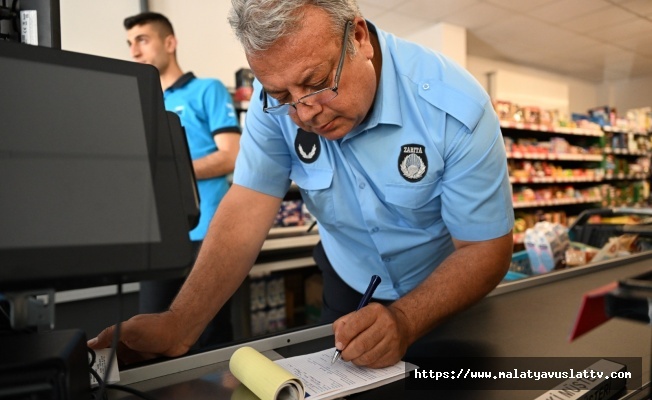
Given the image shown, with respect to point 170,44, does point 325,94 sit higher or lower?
lower

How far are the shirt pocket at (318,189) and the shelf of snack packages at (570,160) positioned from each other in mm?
4144

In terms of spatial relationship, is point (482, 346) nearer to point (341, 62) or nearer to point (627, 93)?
point (341, 62)

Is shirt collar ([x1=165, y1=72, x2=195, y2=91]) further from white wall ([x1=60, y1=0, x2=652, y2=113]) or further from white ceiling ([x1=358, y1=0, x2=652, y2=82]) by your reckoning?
white ceiling ([x1=358, y1=0, x2=652, y2=82])

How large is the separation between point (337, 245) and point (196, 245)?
0.89 m

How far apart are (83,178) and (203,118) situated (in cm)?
178

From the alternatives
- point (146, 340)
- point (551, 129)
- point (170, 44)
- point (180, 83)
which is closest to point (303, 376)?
point (146, 340)

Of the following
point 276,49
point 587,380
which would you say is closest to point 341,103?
point 276,49

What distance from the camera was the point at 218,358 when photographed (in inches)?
33.3

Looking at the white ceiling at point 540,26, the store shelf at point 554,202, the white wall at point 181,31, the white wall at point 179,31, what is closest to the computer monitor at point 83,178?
the white wall at point 181,31

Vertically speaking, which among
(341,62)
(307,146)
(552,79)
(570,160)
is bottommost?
(307,146)

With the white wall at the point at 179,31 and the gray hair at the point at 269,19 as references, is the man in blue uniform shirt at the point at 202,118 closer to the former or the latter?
the white wall at the point at 179,31

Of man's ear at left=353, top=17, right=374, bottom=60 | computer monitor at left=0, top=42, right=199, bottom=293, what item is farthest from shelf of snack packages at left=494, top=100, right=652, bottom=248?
computer monitor at left=0, top=42, right=199, bottom=293

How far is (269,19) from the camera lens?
31.8 inches

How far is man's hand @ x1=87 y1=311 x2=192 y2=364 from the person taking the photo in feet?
2.68
